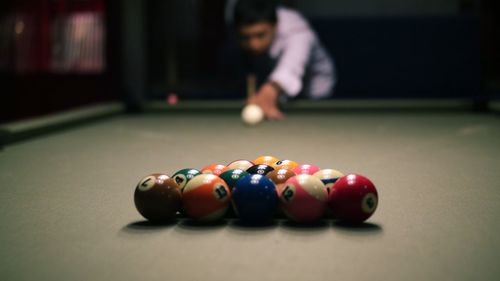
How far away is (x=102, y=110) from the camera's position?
5.64 meters

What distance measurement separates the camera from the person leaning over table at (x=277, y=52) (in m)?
5.91

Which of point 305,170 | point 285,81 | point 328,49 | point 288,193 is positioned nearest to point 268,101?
point 285,81

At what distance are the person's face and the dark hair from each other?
5 cm

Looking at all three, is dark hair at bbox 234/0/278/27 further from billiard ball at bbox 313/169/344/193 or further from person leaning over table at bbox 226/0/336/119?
billiard ball at bbox 313/169/344/193

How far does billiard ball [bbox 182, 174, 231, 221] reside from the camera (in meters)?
2.08

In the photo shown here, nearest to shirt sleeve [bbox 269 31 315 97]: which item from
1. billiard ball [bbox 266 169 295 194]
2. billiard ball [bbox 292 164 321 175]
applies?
billiard ball [bbox 292 164 321 175]

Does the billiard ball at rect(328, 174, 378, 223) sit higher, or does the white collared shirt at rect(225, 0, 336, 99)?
the white collared shirt at rect(225, 0, 336, 99)

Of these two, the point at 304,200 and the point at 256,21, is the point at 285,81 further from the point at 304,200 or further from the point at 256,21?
the point at 304,200

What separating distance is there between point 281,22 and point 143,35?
1.51 metres

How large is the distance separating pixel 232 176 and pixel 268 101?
3.58 m

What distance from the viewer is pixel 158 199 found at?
6.89ft

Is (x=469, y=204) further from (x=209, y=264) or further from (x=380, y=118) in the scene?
(x=380, y=118)

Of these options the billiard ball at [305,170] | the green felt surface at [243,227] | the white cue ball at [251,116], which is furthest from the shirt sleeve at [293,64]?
the billiard ball at [305,170]

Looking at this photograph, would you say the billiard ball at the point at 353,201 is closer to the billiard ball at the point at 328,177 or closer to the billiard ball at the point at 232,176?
the billiard ball at the point at 328,177
